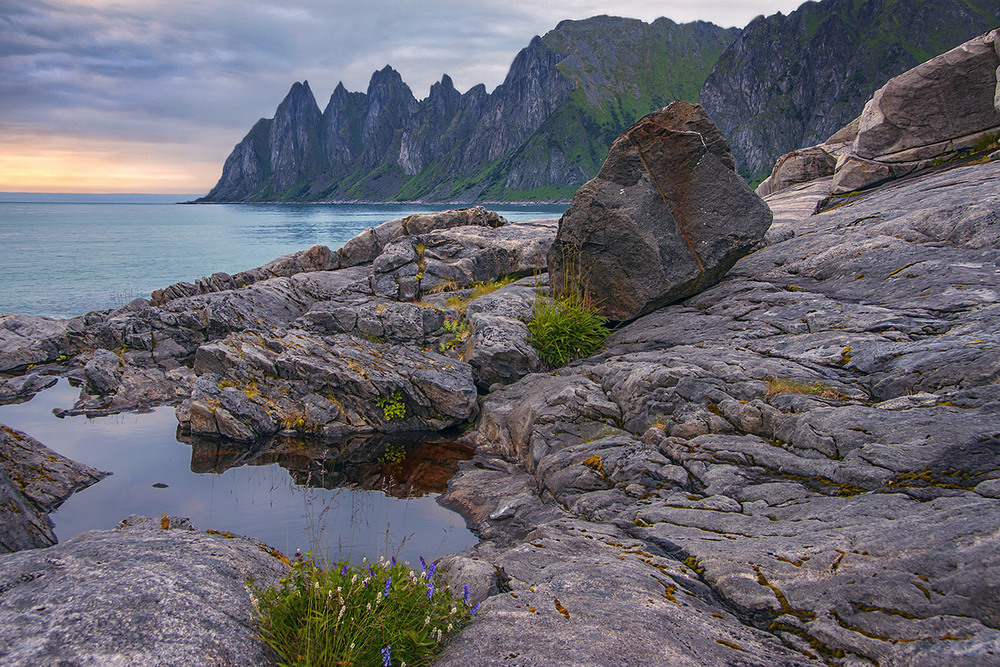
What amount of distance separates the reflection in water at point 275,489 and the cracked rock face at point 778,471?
1.03 meters

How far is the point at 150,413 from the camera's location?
16.7 meters

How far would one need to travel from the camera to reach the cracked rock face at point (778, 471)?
13.8 ft

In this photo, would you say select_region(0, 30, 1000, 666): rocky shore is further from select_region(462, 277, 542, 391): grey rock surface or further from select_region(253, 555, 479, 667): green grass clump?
select_region(253, 555, 479, 667): green grass clump

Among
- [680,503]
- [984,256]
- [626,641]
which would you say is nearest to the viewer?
[626,641]

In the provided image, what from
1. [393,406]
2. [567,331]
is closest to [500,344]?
[567,331]

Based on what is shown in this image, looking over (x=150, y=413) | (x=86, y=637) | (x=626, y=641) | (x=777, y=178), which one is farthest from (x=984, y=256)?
(x=150, y=413)

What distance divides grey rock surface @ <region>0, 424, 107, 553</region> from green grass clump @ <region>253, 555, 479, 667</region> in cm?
604

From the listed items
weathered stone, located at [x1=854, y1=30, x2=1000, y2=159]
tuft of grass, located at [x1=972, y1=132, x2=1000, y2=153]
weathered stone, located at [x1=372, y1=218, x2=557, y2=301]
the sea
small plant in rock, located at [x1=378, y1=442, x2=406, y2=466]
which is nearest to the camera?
the sea

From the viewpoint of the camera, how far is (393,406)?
46.1 ft

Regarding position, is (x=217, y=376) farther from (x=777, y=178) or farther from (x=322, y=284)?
(x=777, y=178)

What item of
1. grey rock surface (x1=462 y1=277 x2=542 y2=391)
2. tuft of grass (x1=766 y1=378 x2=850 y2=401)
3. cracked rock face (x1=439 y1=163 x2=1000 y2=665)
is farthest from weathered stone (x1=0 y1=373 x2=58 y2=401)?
tuft of grass (x1=766 y1=378 x2=850 y2=401)

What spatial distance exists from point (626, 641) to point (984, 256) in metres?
10.4

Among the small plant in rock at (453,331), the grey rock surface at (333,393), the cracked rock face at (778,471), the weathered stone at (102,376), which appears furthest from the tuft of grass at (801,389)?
the weathered stone at (102,376)

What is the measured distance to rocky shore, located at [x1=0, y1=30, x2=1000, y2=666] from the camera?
4.19m
